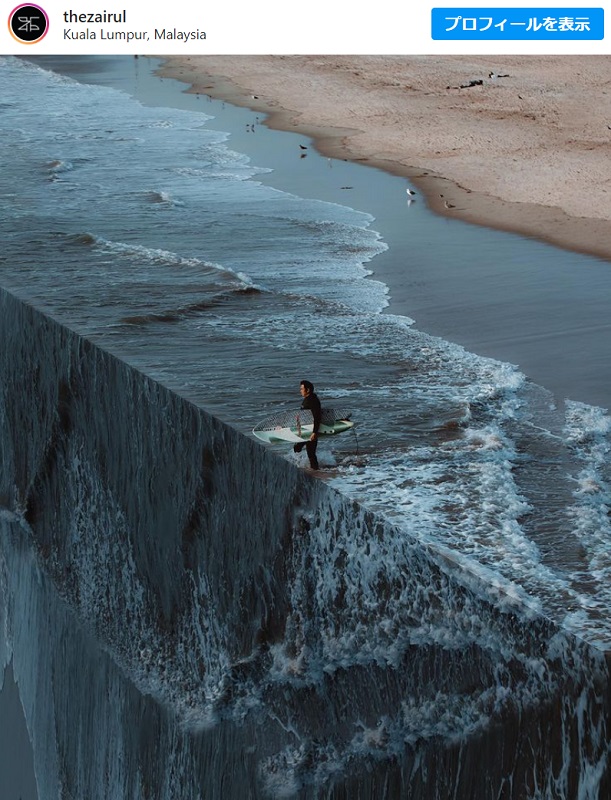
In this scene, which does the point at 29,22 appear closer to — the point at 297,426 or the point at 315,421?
the point at 297,426

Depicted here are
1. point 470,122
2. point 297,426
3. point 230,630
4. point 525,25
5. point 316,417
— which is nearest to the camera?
A: point 316,417

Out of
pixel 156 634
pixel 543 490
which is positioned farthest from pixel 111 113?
pixel 543 490

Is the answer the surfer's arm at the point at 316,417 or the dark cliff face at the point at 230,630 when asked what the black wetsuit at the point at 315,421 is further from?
the dark cliff face at the point at 230,630

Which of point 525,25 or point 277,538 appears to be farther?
point 525,25

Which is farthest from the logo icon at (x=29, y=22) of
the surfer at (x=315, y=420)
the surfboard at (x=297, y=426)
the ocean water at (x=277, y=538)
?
the surfer at (x=315, y=420)

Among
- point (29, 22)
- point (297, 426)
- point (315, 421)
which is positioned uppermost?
point (29, 22)

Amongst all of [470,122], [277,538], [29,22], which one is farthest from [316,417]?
[470,122]

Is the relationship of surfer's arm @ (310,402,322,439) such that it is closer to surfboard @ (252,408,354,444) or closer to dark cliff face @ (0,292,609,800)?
surfboard @ (252,408,354,444)
